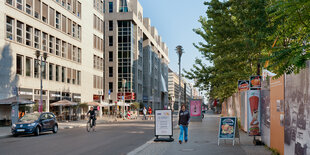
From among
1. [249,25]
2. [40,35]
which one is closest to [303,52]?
[249,25]

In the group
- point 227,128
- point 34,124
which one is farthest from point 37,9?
point 227,128

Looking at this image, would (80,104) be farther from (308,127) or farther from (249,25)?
(308,127)

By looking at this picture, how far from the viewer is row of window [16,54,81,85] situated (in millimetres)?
34562

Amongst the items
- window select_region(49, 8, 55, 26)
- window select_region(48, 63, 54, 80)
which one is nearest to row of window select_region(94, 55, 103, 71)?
window select_region(48, 63, 54, 80)

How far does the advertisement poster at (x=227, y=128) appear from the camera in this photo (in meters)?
14.5

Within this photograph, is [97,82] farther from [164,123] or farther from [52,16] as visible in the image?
[164,123]

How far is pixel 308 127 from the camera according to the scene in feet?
25.1

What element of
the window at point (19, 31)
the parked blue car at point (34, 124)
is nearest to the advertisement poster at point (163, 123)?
the parked blue car at point (34, 124)

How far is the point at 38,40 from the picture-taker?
3800 centimetres

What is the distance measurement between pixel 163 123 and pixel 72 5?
116ft

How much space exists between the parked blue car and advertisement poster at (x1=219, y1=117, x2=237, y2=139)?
40.7 ft

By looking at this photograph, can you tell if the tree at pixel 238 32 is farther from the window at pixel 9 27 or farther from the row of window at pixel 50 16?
the row of window at pixel 50 16

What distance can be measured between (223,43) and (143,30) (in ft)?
218

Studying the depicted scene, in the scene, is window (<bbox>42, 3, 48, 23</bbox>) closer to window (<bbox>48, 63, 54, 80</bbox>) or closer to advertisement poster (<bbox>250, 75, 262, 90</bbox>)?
window (<bbox>48, 63, 54, 80</bbox>)
